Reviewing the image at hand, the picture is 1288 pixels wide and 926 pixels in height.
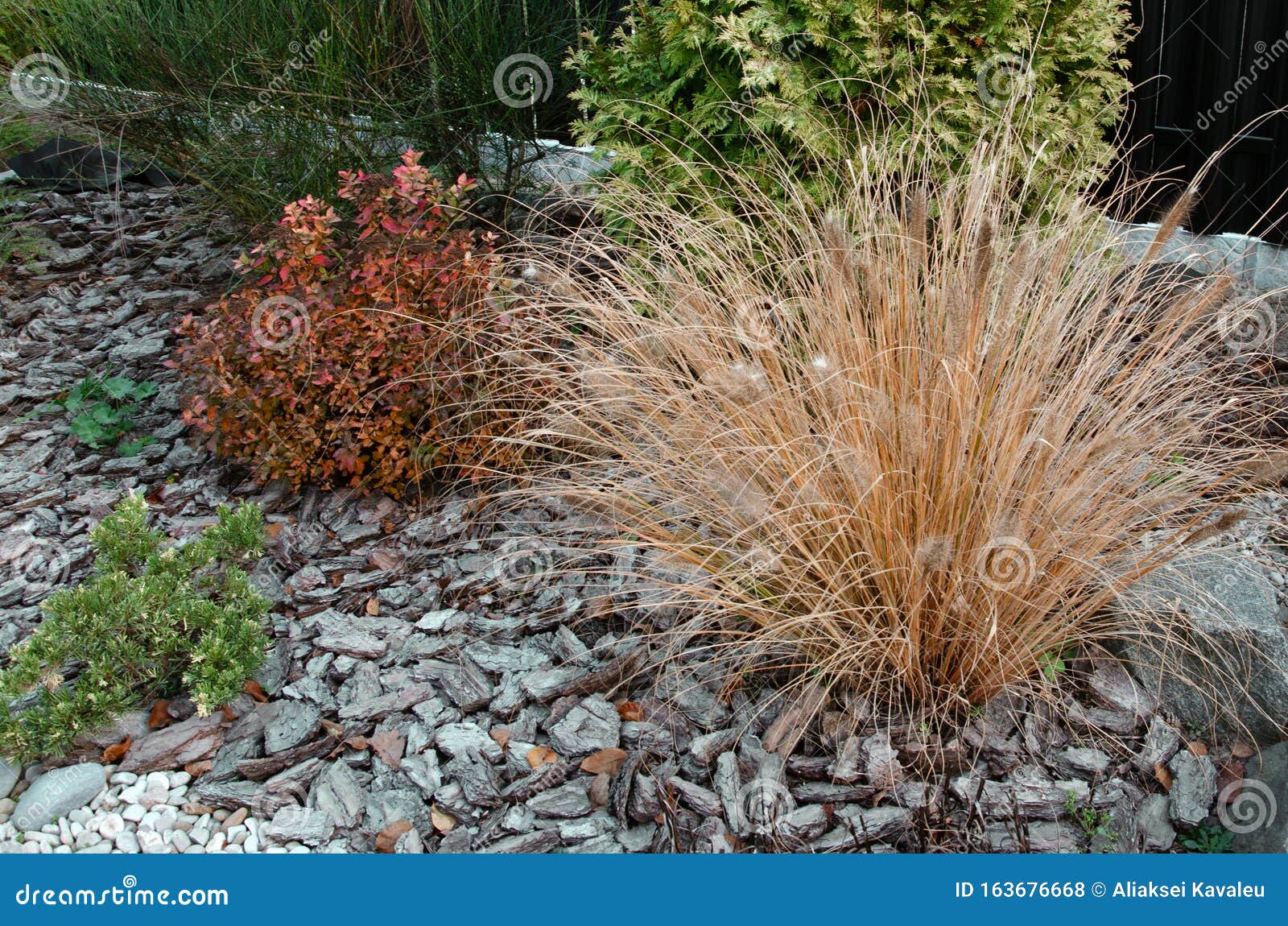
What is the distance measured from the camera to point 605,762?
2.49m

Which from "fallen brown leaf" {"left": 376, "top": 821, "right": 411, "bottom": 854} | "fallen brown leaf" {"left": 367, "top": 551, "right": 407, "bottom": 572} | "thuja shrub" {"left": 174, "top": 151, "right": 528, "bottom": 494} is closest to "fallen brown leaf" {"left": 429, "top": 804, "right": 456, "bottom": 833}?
"fallen brown leaf" {"left": 376, "top": 821, "right": 411, "bottom": 854}

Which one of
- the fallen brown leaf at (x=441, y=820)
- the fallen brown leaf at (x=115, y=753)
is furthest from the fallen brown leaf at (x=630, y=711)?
the fallen brown leaf at (x=115, y=753)

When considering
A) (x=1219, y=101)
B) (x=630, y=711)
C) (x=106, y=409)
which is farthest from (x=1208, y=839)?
(x=106, y=409)

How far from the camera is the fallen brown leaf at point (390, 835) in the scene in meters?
2.34

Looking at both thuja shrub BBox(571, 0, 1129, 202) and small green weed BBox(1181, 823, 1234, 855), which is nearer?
small green weed BBox(1181, 823, 1234, 855)

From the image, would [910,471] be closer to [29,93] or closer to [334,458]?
[334,458]

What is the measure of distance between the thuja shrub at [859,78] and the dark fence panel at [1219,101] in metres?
0.56

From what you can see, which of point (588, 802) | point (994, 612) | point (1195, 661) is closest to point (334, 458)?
point (588, 802)

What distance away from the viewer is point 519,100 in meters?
4.60

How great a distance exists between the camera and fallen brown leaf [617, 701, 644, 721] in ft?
8.58

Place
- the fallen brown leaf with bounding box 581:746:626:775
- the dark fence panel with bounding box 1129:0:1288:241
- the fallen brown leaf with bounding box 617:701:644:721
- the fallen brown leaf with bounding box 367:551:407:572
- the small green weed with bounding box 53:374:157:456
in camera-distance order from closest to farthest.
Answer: the fallen brown leaf with bounding box 581:746:626:775 < the fallen brown leaf with bounding box 617:701:644:721 < the fallen brown leaf with bounding box 367:551:407:572 < the small green weed with bounding box 53:374:157:456 < the dark fence panel with bounding box 1129:0:1288:241

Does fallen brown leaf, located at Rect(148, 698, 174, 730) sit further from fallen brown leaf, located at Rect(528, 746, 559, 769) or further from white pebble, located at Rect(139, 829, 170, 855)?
fallen brown leaf, located at Rect(528, 746, 559, 769)

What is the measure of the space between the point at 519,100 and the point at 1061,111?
86.4 inches

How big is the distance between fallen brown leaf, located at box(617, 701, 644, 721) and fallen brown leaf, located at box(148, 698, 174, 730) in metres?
1.11
